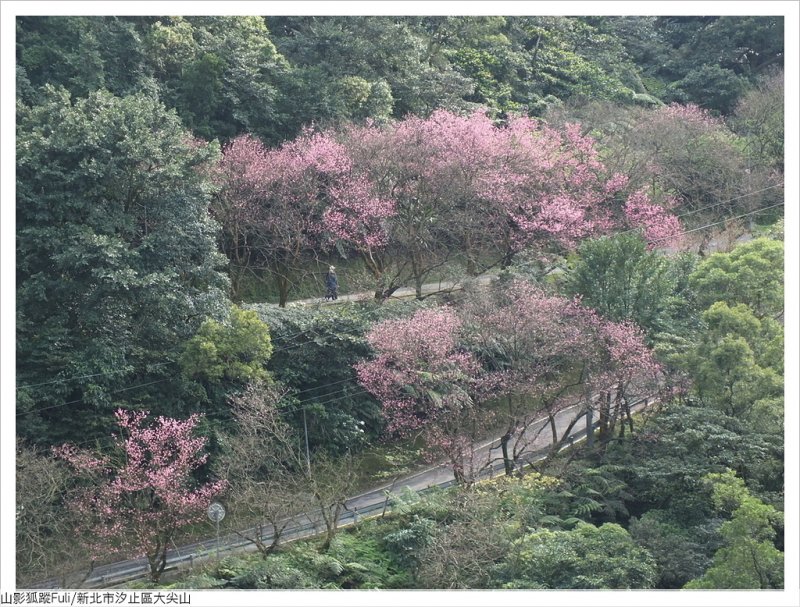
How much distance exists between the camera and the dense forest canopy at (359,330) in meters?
20.9

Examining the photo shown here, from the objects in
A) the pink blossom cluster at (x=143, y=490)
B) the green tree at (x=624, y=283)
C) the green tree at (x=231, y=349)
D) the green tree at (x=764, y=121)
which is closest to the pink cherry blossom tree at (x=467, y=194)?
the green tree at (x=624, y=283)

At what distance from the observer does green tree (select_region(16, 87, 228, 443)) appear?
2302 cm

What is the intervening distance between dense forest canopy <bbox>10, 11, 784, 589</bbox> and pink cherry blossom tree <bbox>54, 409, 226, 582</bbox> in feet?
0.33

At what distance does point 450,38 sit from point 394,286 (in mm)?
15069

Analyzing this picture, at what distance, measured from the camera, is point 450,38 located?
1612 inches

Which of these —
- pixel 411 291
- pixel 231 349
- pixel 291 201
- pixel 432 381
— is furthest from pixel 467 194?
pixel 231 349

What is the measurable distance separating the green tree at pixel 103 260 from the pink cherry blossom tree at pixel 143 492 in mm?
1234

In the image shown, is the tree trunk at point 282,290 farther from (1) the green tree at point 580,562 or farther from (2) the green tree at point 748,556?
(2) the green tree at point 748,556

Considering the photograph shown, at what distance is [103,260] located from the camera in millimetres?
23125

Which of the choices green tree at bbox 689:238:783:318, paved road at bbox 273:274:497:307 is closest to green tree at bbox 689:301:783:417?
green tree at bbox 689:238:783:318

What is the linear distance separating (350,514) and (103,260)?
310 inches

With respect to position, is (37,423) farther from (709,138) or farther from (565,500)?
(709,138)

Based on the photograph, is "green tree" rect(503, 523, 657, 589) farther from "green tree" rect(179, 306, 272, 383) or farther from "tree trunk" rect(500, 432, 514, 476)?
"green tree" rect(179, 306, 272, 383)

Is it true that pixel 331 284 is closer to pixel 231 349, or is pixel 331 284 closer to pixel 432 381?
pixel 231 349
